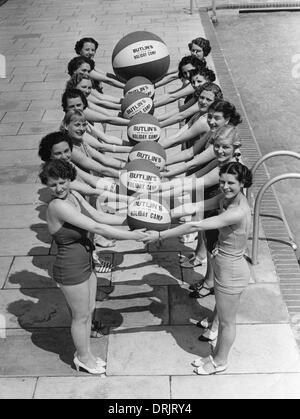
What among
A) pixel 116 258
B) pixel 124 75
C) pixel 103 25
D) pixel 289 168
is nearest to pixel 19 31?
pixel 103 25

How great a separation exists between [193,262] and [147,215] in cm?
196

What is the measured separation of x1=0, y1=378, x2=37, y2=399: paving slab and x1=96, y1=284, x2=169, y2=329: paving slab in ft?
3.79

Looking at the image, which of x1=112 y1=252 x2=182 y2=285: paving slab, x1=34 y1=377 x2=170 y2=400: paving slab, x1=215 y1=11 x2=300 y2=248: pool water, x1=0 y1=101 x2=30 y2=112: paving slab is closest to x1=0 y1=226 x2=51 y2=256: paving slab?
x1=112 y1=252 x2=182 y2=285: paving slab

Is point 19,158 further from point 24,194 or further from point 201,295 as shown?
point 201,295

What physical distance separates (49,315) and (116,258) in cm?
139

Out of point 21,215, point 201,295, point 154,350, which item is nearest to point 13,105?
point 21,215

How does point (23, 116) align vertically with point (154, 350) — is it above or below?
below

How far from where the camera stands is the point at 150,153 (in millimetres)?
6375

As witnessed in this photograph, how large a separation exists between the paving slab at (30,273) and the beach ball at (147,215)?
1.96 metres

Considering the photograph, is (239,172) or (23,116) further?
(23,116)

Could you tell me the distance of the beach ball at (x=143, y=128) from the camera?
6.94 meters

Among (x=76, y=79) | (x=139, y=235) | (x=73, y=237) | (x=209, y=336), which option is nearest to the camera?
(x=73, y=237)

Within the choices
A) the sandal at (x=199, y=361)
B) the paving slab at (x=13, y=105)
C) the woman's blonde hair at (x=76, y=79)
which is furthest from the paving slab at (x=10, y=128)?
the sandal at (x=199, y=361)

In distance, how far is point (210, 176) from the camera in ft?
18.3
